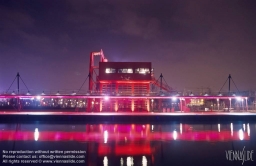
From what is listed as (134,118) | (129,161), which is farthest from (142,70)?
(129,161)

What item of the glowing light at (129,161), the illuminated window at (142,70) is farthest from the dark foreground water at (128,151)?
the illuminated window at (142,70)

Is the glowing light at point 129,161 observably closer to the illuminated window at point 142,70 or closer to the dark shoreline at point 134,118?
the dark shoreline at point 134,118

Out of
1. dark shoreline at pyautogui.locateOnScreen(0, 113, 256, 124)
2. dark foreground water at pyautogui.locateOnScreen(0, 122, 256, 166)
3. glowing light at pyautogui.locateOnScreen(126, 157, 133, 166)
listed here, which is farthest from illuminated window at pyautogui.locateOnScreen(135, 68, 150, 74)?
glowing light at pyautogui.locateOnScreen(126, 157, 133, 166)

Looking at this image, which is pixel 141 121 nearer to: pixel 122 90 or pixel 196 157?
pixel 122 90

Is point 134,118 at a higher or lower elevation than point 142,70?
lower

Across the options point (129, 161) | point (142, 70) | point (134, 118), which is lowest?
point (129, 161)

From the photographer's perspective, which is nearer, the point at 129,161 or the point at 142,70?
the point at 129,161

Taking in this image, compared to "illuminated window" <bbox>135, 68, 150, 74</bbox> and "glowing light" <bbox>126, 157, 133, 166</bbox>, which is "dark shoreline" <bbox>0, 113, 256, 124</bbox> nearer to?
"illuminated window" <bbox>135, 68, 150, 74</bbox>

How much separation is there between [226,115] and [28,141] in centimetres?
2677

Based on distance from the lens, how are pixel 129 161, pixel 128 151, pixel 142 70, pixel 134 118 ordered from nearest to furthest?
pixel 129 161
pixel 128 151
pixel 134 118
pixel 142 70

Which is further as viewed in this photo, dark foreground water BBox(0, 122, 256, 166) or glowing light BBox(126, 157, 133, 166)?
dark foreground water BBox(0, 122, 256, 166)

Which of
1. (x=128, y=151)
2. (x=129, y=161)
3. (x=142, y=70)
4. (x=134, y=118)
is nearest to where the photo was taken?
(x=129, y=161)

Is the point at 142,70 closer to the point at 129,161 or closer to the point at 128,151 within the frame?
the point at 128,151

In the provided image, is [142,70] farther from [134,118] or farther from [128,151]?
[128,151]
